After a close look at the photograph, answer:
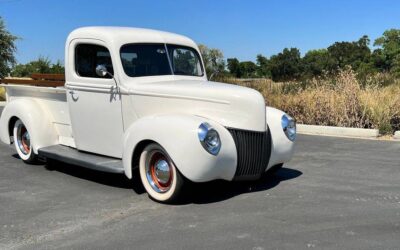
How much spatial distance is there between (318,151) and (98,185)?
423 centimetres

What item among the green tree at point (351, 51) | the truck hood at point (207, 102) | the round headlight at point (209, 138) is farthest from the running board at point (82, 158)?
the green tree at point (351, 51)

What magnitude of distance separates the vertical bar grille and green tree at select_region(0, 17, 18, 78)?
31.2 metres

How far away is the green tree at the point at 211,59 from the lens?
846cm

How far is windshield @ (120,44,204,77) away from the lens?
21.8 ft

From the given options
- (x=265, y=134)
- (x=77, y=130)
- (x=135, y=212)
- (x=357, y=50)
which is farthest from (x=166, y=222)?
(x=357, y=50)

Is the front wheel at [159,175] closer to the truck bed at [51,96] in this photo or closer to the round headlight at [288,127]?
the round headlight at [288,127]

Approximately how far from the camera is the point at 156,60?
688 cm

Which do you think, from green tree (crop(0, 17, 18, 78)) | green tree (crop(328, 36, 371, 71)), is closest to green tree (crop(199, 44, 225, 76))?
green tree (crop(0, 17, 18, 78))

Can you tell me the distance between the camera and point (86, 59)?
704cm

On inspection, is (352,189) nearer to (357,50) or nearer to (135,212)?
(135,212)

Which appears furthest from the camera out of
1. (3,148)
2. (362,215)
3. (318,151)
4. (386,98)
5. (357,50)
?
(357,50)

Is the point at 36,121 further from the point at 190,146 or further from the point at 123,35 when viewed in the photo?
the point at 190,146

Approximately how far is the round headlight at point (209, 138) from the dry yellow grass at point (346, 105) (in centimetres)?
660

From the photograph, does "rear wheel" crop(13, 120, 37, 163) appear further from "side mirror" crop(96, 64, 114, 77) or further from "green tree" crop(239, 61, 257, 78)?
"green tree" crop(239, 61, 257, 78)
